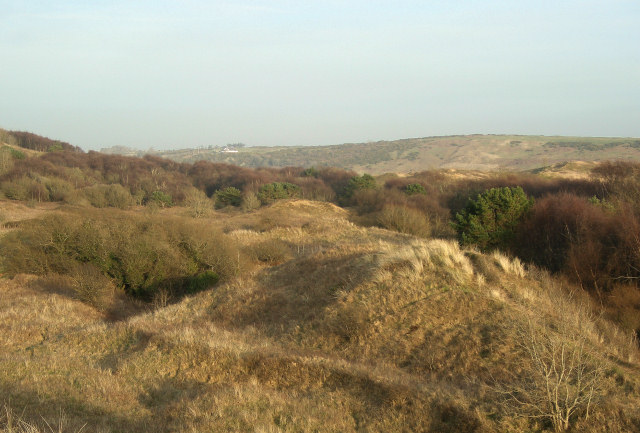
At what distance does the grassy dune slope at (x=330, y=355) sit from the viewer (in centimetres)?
560

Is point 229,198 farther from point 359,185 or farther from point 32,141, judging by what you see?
point 32,141

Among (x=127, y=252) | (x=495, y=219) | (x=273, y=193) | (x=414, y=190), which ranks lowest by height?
(x=273, y=193)

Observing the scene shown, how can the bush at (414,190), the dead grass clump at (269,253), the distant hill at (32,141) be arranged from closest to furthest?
the dead grass clump at (269,253), the bush at (414,190), the distant hill at (32,141)

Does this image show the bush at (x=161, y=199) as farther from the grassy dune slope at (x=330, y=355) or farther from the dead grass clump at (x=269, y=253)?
the grassy dune slope at (x=330, y=355)

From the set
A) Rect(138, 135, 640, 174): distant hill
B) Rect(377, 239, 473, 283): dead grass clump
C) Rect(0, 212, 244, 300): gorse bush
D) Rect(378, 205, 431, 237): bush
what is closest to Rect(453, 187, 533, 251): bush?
Rect(377, 239, 473, 283): dead grass clump

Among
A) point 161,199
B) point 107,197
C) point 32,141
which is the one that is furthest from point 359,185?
point 32,141

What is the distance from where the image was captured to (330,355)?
8445 millimetres

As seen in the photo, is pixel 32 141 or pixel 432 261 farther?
pixel 32 141

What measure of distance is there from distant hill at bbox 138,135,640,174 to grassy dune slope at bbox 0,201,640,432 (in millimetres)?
81772

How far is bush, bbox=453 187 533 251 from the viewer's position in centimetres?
1934

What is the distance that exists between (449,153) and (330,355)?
121m

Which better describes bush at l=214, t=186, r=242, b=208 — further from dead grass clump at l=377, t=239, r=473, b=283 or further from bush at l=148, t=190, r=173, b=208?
dead grass clump at l=377, t=239, r=473, b=283

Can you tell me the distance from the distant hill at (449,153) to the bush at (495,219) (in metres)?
71.1

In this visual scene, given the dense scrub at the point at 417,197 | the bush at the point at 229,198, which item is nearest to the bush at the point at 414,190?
the dense scrub at the point at 417,197
